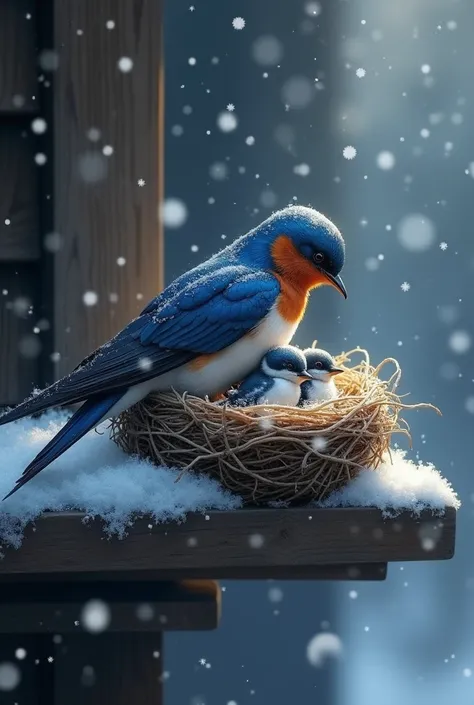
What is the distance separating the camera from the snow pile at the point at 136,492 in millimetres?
964

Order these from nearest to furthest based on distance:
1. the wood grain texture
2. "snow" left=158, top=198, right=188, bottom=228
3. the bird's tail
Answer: the bird's tail → the wood grain texture → "snow" left=158, top=198, right=188, bottom=228

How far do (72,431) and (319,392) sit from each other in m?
0.27

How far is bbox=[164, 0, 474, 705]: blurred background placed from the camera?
5.56 ft

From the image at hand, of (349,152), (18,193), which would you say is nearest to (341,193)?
(349,152)

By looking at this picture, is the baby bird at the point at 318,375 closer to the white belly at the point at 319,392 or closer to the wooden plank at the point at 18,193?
the white belly at the point at 319,392

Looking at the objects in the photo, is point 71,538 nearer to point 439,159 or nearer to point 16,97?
point 16,97

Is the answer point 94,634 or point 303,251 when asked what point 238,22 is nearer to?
point 303,251

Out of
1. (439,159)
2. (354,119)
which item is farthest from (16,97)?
(439,159)

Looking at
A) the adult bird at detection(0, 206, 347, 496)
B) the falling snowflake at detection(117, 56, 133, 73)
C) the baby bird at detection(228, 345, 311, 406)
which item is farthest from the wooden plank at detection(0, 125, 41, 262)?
the baby bird at detection(228, 345, 311, 406)

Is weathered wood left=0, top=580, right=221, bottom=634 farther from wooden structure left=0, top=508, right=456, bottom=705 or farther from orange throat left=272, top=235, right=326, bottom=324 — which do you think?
orange throat left=272, top=235, right=326, bottom=324

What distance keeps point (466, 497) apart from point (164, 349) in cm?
99

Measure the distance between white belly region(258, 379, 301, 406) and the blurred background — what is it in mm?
625

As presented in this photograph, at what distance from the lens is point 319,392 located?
1.08 m

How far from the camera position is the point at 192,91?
1.69 metres
